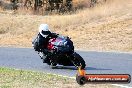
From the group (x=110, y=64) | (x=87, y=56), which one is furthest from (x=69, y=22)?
(x=110, y=64)

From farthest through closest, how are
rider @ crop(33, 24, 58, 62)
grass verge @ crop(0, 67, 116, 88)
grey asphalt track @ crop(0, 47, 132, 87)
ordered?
rider @ crop(33, 24, 58, 62), grey asphalt track @ crop(0, 47, 132, 87), grass verge @ crop(0, 67, 116, 88)

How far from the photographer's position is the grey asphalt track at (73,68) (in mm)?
13891

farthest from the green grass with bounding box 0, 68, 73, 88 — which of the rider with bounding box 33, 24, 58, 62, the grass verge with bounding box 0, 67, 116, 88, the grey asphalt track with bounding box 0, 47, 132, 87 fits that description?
the rider with bounding box 33, 24, 58, 62

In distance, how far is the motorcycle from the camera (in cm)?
1398

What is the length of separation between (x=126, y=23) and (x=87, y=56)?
11.3 metres

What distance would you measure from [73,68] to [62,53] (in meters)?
0.75

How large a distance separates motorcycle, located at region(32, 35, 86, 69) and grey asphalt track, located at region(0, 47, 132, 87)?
0.24 metres

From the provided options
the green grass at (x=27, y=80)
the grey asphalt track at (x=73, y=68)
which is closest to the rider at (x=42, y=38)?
the grey asphalt track at (x=73, y=68)

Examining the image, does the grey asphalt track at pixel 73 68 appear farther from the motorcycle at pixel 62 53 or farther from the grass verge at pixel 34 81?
the grass verge at pixel 34 81

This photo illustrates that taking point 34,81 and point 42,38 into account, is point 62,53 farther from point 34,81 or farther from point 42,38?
point 34,81

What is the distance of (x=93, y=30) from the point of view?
94.7 ft

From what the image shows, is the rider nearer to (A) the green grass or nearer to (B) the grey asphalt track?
(B) the grey asphalt track

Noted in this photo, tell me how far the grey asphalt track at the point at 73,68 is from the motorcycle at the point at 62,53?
0.80 feet

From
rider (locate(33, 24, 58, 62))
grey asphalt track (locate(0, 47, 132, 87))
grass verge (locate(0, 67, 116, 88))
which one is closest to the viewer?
grass verge (locate(0, 67, 116, 88))
